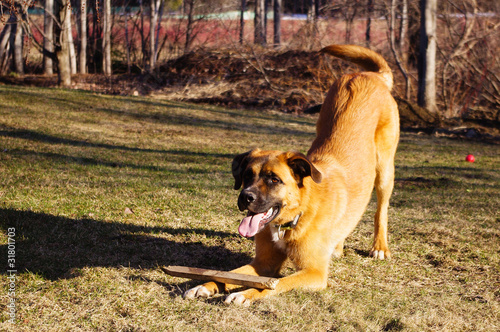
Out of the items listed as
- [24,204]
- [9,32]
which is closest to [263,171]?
[24,204]

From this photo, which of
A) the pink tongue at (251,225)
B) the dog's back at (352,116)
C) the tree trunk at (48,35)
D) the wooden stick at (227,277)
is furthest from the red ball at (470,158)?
the tree trunk at (48,35)

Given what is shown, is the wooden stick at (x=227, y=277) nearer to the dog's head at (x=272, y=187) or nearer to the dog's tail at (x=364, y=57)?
the dog's head at (x=272, y=187)

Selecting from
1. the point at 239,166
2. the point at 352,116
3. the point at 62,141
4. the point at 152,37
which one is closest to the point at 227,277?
the point at 239,166

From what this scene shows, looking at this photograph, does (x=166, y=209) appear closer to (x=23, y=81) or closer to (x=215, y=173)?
(x=215, y=173)

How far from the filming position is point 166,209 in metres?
6.16

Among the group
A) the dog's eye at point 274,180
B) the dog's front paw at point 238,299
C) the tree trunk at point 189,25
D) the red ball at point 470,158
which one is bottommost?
the dog's front paw at point 238,299

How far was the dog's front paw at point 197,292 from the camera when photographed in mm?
3799

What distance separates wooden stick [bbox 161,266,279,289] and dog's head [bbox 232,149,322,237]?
0.33 meters

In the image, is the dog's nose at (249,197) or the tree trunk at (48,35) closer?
the dog's nose at (249,197)

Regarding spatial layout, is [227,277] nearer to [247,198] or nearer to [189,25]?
[247,198]

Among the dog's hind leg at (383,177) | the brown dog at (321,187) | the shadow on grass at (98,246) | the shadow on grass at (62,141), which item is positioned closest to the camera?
the brown dog at (321,187)

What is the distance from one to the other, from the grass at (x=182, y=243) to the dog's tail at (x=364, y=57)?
1875mm

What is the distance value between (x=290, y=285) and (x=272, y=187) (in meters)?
0.80

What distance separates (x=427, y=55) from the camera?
16656 mm
